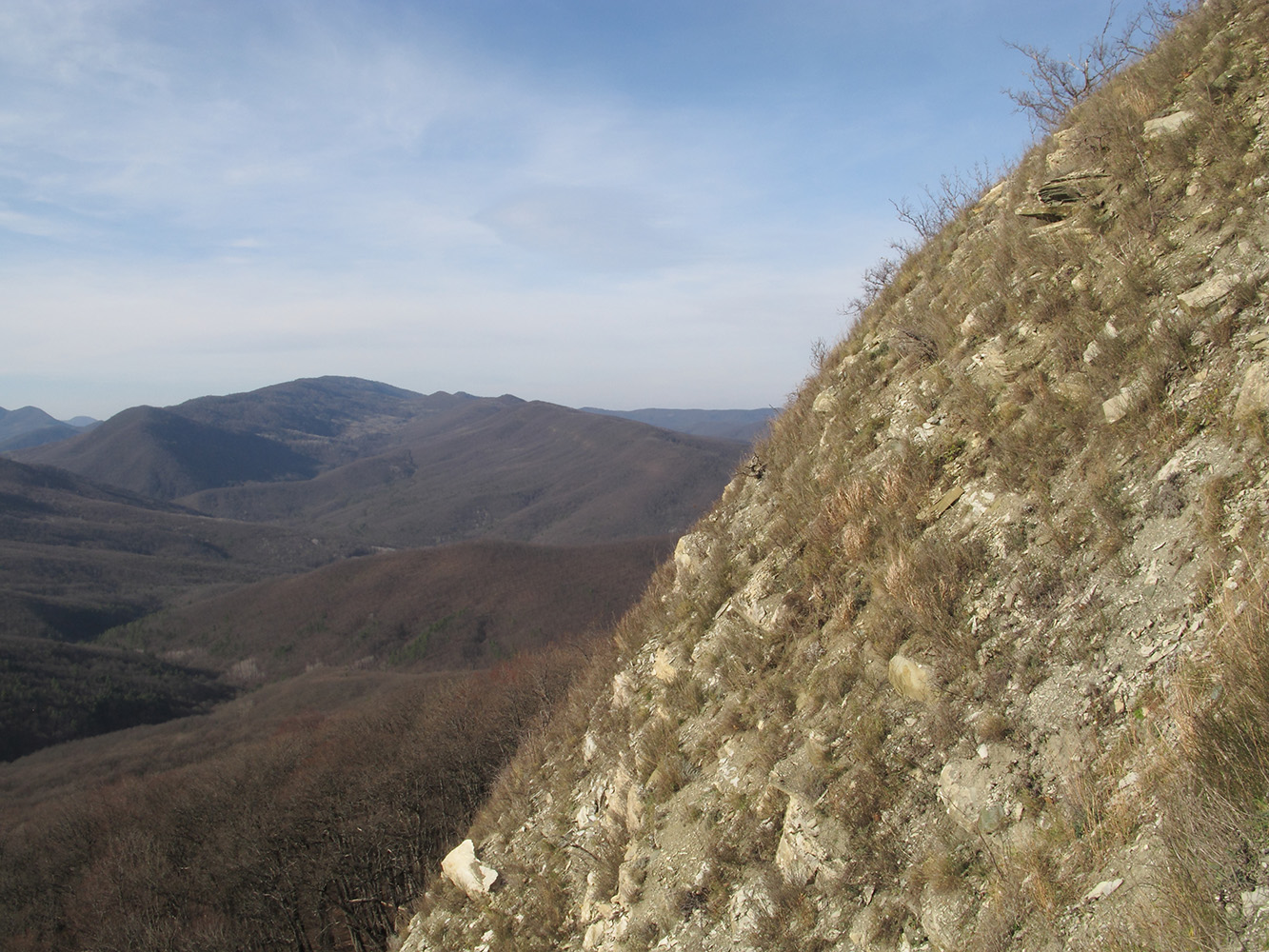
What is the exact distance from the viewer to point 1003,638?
17.3 feet

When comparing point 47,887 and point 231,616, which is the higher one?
point 47,887

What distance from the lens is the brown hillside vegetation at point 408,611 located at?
414 feet

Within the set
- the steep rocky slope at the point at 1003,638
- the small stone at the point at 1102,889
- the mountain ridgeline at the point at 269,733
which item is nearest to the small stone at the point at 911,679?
the steep rocky slope at the point at 1003,638

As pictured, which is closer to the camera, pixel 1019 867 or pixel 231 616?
pixel 1019 867

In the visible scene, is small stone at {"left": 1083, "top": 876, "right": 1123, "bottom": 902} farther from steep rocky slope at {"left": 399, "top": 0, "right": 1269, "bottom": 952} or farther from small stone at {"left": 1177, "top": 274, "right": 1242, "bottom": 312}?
small stone at {"left": 1177, "top": 274, "right": 1242, "bottom": 312}

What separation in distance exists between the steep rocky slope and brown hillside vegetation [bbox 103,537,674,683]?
368 ft

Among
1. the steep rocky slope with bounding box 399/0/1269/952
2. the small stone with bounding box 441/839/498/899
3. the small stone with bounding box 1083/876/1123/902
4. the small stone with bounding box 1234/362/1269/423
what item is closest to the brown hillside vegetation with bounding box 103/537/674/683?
the small stone with bounding box 441/839/498/899

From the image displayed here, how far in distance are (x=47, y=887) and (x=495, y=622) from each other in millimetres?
96325

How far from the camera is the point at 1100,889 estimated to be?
3648 mm

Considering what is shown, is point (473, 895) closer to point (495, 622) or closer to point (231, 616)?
point (495, 622)

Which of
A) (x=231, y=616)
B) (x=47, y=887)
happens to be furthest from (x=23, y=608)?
(x=47, y=887)

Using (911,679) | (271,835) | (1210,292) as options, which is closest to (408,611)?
(271,835)

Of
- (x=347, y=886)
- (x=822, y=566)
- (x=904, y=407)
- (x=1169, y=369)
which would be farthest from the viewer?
(x=347, y=886)

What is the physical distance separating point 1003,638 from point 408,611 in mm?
144756
